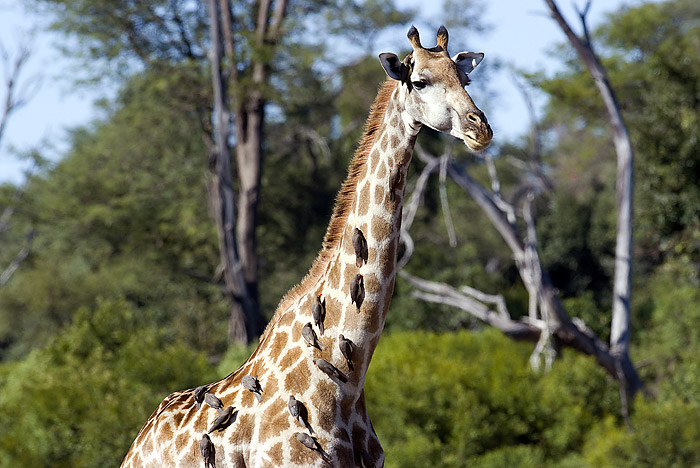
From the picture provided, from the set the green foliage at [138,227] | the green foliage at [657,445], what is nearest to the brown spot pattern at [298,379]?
the green foliage at [657,445]

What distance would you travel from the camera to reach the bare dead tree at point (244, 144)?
15961 millimetres

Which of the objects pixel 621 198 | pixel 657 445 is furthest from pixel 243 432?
pixel 621 198

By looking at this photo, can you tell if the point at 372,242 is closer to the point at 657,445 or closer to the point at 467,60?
the point at 467,60

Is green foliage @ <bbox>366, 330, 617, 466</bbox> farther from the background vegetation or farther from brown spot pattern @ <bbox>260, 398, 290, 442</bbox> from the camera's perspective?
brown spot pattern @ <bbox>260, 398, 290, 442</bbox>

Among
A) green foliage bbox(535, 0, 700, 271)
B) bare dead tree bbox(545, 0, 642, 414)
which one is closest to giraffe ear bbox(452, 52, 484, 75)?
bare dead tree bbox(545, 0, 642, 414)

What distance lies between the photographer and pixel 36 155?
2303 cm

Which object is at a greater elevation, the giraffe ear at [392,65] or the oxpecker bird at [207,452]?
the giraffe ear at [392,65]

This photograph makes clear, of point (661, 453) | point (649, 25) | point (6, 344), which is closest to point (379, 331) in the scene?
point (661, 453)

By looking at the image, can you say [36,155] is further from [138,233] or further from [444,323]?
[444,323]

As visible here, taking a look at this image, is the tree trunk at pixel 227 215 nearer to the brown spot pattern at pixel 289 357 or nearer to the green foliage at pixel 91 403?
the green foliage at pixel 91 403

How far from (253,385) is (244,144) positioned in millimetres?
14590

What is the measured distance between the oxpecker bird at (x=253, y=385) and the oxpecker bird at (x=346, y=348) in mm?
383

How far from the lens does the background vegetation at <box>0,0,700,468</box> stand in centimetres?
1015

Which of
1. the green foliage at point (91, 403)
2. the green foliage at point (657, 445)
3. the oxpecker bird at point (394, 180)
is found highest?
the oxpecker bird at point (394, 180)
